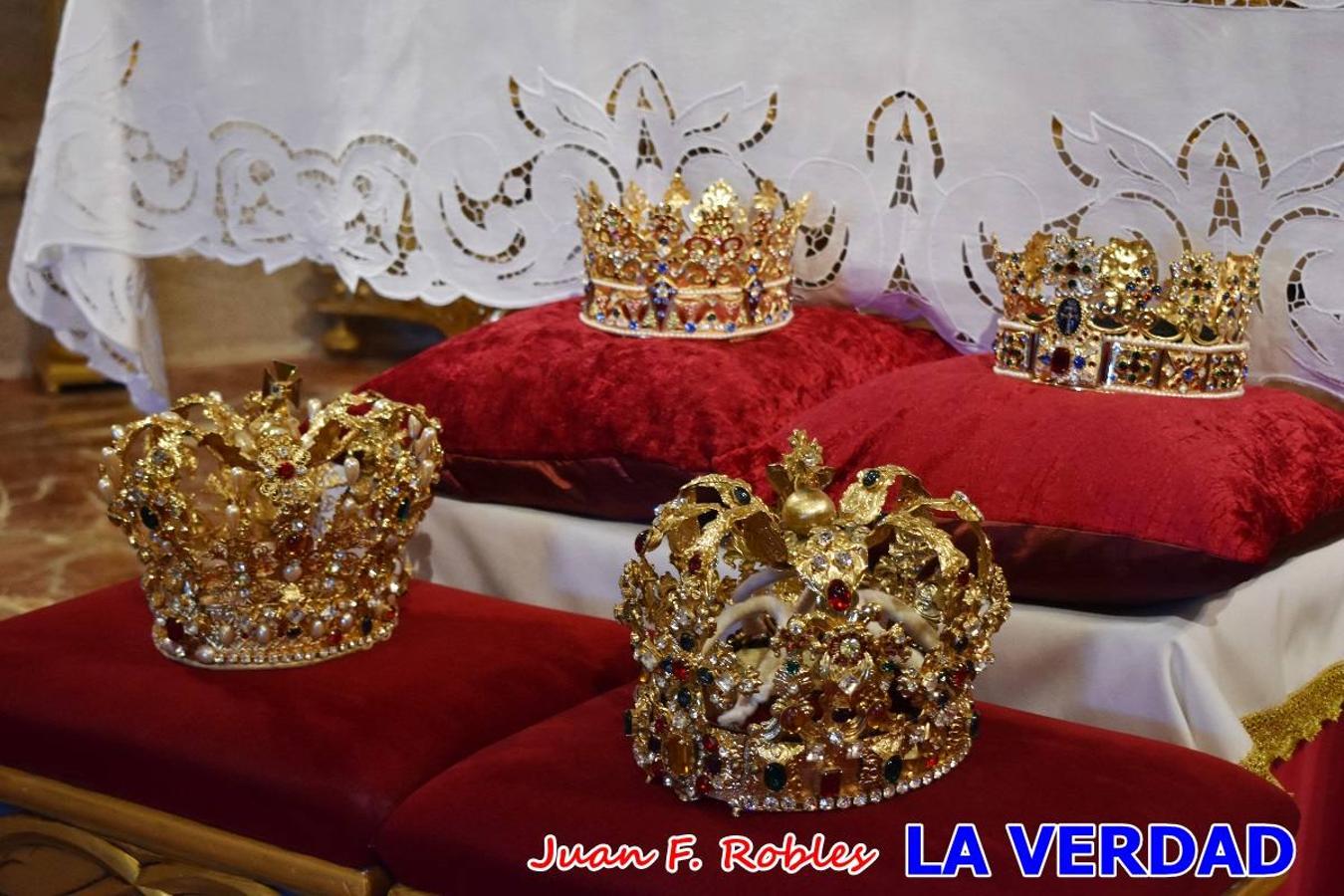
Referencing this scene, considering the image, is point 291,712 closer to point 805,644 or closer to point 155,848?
point 155,848

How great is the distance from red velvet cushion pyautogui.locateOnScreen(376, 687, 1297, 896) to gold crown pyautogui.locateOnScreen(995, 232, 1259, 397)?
397 mm

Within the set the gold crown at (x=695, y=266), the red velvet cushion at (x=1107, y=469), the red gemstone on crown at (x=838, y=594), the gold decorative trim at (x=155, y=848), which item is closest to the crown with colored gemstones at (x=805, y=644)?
the red gemstone on crown at (x=838, y=594)

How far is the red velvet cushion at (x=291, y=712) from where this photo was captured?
4.10 feet

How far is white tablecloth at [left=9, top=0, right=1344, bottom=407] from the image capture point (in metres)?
1.57

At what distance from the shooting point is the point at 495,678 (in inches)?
54.9

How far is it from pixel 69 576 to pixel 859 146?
1.48 meters

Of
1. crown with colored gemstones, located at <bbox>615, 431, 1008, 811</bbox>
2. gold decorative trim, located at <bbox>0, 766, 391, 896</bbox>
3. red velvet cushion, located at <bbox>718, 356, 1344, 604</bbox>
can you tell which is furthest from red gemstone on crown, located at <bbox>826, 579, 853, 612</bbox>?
gold decorative trim, located at <bbox>0, 766, 391, 896</bbox>

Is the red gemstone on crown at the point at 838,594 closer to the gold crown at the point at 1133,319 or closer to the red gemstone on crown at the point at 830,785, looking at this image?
the red gemstone on crown at the point at 830,785

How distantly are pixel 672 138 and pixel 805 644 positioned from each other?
2.84 ft

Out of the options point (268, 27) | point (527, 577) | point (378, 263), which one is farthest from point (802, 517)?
point (268, 27)

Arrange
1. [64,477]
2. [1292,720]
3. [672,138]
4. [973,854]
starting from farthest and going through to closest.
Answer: [64,477]
[672,138]
[1292,720]
[973,854]

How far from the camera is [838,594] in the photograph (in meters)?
1.18

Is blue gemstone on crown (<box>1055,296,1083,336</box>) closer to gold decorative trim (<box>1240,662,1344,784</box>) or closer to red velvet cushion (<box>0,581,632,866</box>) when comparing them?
gold decorative trim (<box>1240,662,1344,784</box>)

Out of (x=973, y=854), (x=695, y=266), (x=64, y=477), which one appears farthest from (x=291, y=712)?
(x=64, y=477)
